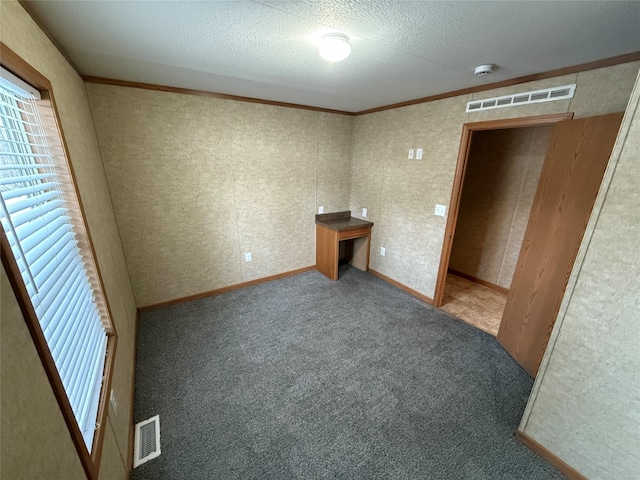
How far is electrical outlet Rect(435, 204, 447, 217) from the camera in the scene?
2.65m

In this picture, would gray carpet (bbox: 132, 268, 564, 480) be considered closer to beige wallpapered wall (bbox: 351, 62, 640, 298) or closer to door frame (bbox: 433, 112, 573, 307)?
door frame (bbox: 433, 112, 573, 307)

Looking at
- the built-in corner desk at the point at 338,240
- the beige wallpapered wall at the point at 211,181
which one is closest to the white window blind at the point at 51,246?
the beige wallpapered wall at the point at 211,181

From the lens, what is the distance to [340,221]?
3.74 metres

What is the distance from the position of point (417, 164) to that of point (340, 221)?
134 cm

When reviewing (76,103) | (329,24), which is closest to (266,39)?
(329,24)

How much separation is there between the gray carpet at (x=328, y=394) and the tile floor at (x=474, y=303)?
19cm

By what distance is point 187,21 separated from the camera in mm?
1249

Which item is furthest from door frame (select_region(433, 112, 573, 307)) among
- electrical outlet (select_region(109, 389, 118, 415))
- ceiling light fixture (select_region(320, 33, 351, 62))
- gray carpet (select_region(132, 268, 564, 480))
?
electrical outlet (select_region(109, 389, 118, 415))

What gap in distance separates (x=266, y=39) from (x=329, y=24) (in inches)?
15.5

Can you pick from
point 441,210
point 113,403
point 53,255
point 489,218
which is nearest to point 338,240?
point 441,210

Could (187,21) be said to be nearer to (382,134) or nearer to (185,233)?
(185,233)

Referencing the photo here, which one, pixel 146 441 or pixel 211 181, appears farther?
pixel 211 181

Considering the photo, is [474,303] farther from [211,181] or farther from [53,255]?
[53,255]

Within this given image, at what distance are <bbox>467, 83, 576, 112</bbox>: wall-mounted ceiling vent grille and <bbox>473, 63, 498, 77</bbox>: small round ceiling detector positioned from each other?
0.44 meters
